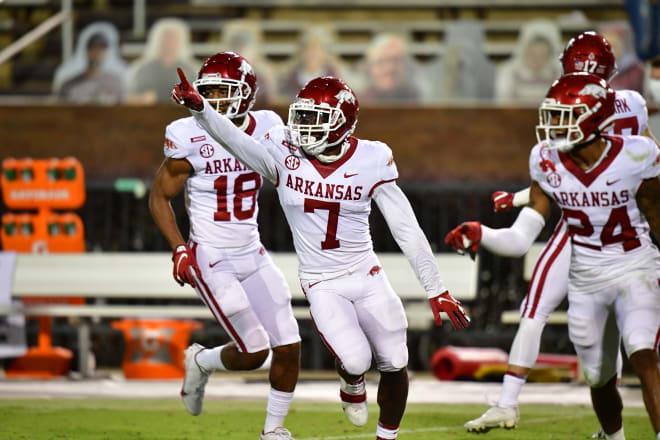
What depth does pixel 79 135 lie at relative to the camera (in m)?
8.48

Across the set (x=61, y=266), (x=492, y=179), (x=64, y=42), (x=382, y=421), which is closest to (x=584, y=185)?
(x=382, y=421)

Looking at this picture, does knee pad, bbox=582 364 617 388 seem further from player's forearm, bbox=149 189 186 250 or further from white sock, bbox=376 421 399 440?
player's forearm, bbox=149 189 186 250

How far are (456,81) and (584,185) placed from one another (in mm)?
4542

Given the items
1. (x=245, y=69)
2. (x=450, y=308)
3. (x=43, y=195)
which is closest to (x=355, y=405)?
(x=450, y=308)

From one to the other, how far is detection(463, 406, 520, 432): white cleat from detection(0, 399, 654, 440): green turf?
0.06 meters

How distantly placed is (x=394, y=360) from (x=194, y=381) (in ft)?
4.59

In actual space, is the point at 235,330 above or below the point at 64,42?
below

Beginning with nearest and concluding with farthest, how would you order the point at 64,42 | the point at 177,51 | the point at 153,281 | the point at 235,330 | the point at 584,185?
the point at 584,185, the point at 235,330, the point at 153,281, the point at 177,51, the point at 64,42

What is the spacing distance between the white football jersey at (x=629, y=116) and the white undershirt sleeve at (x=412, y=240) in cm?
151

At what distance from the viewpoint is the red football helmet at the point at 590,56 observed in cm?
548

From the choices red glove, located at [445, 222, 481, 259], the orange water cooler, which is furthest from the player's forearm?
the orange water cooler

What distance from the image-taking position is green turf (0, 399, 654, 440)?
5.41 m

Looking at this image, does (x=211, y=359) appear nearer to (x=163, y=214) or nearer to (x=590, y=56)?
(x=163, y=214)

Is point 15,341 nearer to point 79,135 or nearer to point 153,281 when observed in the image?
point 153,281
